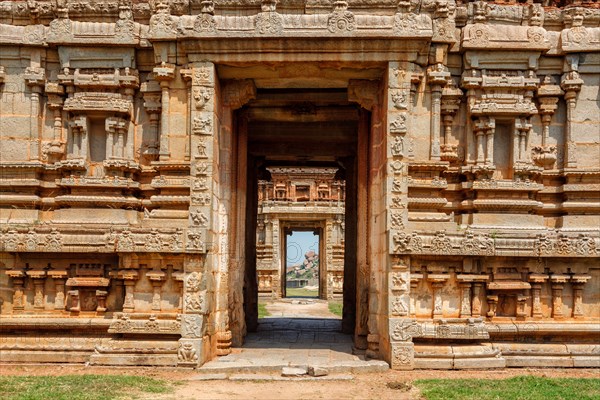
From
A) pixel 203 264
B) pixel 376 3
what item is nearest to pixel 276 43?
pixel 376 3

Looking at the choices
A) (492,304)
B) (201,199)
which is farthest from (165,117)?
(492,304)

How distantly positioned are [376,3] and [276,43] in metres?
1.96

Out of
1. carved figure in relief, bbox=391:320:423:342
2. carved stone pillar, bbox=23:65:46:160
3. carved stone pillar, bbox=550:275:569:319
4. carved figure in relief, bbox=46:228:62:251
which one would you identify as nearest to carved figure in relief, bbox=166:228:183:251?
carved figure in relief, bbox=46:228:62:251

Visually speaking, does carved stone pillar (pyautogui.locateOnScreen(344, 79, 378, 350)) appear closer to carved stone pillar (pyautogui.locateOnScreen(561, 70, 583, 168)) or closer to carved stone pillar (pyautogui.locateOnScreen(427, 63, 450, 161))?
carved stone pillar (pyautogui.locateOnScreen(427, 63, 450, 161))

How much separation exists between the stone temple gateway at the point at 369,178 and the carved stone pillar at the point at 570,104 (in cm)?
4

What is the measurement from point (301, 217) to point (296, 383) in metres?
19.1

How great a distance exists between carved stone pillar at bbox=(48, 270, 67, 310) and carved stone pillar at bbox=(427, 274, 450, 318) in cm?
655

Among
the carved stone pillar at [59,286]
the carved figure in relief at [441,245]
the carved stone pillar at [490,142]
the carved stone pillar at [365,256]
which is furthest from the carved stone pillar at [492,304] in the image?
the carved stone pillar at [59,286]

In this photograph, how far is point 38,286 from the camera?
35.7 ft

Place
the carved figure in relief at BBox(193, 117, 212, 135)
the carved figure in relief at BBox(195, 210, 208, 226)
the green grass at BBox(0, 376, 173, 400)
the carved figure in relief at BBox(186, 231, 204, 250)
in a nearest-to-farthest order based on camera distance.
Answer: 1. the green grass at BBox(0, 376, 173, 400)
2. the carved figure in relief at BBox(186, 231, 204, 250)
3. the carved figure in relief at BBox(195, 210, 208, 226)
4. the carved figure in relief at BBox(193, 117, 212, 135)

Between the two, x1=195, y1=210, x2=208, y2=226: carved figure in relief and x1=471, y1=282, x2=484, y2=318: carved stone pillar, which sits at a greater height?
x1=195, y1=210, x2=208, y2=226: carved figure in relief

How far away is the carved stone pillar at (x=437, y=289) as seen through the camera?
1035 centimetres

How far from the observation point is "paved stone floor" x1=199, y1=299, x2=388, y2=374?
10062 millimetres

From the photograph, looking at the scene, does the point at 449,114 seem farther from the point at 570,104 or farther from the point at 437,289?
the point at 437,289
